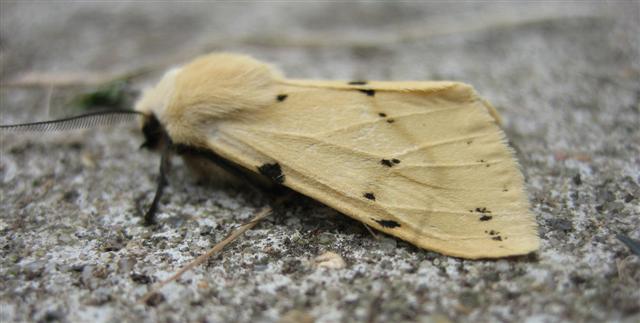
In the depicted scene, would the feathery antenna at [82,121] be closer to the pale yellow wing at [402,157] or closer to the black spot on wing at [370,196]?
the pale yellow wing at [402,157]

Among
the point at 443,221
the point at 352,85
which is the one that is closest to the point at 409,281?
the point at 443,221

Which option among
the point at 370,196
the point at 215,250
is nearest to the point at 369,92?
the point at 370,196

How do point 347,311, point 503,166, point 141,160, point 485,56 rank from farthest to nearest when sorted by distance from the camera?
1. point 485,56
2. point 141,160
3. point 503,166
4. point 347,311

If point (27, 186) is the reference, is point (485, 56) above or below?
above

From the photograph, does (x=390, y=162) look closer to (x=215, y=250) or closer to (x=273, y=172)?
(x=273, y=172)

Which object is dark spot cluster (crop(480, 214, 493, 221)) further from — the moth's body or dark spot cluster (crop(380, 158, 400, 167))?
dark spot cluster (crop(380, 158, 400, 167))

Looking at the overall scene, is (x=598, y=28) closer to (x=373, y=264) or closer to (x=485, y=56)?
(x=485, y=56)
